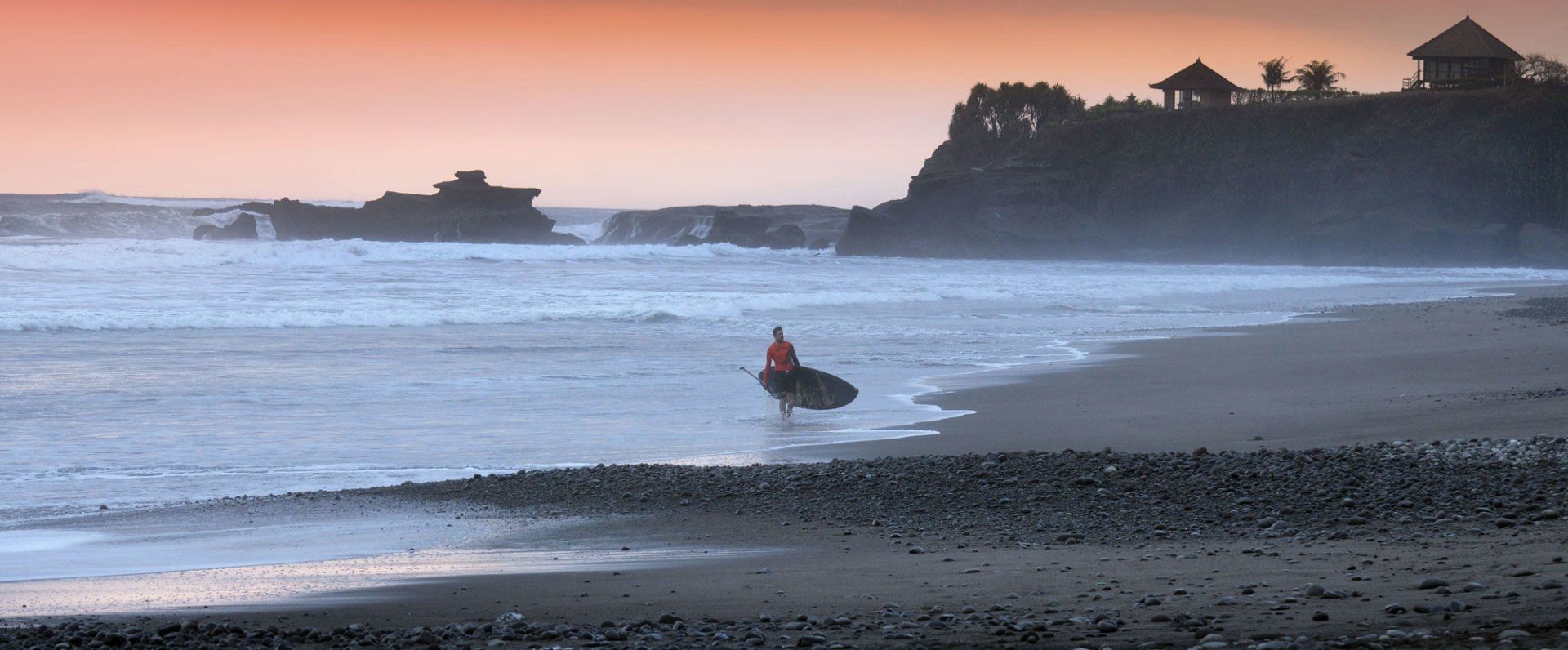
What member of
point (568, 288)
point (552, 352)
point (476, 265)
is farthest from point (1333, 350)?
point (476, 265)

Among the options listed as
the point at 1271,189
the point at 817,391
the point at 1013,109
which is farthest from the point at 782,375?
the point at 1013,109

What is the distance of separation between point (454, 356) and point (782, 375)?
6469 millimetres


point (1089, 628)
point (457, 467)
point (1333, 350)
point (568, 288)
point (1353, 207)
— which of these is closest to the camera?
point (1089, 628)

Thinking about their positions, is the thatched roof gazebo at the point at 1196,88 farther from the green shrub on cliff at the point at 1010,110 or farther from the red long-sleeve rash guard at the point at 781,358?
the red long-sleeve rash guard at the point at 781,358

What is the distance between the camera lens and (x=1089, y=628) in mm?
4164

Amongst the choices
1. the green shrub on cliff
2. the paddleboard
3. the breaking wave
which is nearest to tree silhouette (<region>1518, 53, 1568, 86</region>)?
the green shrub on cliff

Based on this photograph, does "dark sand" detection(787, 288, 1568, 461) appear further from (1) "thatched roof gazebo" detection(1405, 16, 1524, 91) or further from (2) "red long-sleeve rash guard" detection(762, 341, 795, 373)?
(1) "thatched roof gazebo" detection(1405, 16, 1524, 91)

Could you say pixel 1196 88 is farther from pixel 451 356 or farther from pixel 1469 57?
pixel 451 356

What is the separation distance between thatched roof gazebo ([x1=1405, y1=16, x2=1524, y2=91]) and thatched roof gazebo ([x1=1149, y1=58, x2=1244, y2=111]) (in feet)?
36.9

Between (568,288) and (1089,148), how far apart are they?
2094 inches

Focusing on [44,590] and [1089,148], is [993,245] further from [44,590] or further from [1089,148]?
[44,590]

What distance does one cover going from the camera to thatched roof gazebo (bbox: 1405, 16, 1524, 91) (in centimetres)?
7475

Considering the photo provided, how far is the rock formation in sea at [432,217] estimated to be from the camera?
83.6m

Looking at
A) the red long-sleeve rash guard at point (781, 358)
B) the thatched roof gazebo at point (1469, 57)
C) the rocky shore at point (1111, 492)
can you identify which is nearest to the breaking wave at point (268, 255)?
the red long-sleeve rash guard at point (781, 358)
